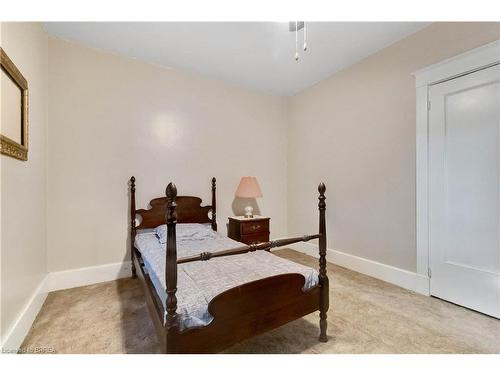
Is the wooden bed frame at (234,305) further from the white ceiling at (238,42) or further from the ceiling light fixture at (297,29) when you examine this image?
the white ceiling at (238,42)

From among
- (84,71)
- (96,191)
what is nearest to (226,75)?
(84,71)

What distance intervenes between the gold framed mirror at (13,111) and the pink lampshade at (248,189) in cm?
235

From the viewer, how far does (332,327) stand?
1.98 meters

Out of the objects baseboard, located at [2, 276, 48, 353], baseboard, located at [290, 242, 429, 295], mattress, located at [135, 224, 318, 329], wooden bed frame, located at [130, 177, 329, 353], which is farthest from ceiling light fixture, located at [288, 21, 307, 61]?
baseboard, located at [2, 276, 48, 353]

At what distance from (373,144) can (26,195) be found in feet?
11.9

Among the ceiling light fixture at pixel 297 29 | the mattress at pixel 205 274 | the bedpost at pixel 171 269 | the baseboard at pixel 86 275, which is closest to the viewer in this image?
the bedpost at pixel 171 269

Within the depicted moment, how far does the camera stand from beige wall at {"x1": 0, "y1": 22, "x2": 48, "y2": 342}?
1.66 meters

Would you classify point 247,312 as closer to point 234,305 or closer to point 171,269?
point 234,305

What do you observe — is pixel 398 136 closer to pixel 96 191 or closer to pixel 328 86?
pixel 328 86

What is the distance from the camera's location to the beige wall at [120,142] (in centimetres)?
280

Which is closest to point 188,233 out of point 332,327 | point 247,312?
point 247,312

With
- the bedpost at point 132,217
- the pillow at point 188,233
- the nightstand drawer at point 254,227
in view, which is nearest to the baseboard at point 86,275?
the bedpost at point 132,217

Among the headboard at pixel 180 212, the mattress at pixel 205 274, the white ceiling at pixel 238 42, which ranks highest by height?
the white ceiling at pixel 238 42

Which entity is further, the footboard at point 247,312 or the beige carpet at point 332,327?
the beige carpet at point 332,327
